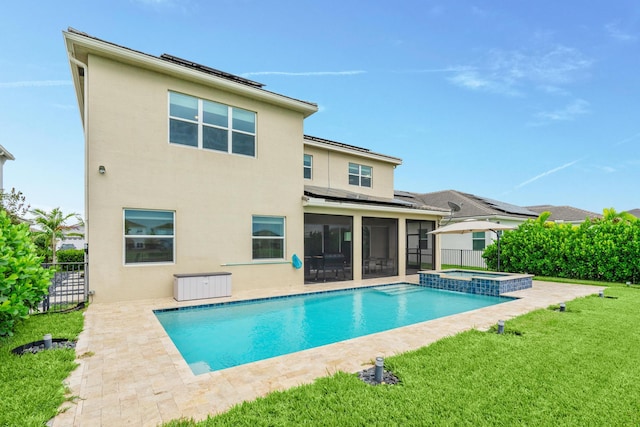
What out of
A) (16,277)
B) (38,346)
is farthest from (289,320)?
(16,277)

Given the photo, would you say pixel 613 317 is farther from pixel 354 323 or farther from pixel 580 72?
pixel 580 72

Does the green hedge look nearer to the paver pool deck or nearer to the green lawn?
the paver pool deck

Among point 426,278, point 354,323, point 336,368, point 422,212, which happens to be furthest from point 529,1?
point 336,368

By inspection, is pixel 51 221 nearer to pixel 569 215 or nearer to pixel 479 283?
pixel 479 283

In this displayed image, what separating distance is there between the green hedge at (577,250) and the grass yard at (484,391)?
10.7m

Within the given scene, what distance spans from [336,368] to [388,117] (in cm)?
2330

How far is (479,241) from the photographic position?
22953 millimetres

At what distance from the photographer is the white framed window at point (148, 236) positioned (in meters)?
9.68

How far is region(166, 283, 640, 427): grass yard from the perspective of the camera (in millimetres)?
3357

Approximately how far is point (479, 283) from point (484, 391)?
9.27 m

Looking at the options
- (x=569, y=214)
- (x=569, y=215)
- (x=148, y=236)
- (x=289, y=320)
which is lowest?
(x=289, y=320)

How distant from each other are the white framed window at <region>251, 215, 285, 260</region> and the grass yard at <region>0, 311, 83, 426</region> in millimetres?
6250

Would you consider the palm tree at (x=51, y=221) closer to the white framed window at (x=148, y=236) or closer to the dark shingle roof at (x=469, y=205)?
the white framed window at (x=148, y=236)

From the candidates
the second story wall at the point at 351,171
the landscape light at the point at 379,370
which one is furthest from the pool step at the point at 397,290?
the landscape light at the point at 379,370
